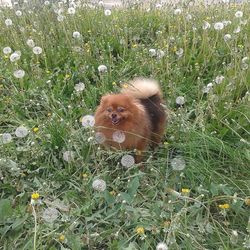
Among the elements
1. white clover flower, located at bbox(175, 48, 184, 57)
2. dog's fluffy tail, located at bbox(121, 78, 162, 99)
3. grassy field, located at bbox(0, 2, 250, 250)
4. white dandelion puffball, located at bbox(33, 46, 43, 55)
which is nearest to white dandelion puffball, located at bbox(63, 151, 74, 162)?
grassy field, located at bbox(0, 2, 250, 250)

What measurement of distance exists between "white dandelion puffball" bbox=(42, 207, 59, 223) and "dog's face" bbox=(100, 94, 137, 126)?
2.34 ft

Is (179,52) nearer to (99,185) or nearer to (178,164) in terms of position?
(178,164)

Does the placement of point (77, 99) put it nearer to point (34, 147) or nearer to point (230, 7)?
point (34, 147)

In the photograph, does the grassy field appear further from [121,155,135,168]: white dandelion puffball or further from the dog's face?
the dog's face

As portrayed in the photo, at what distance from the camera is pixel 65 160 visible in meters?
3.01

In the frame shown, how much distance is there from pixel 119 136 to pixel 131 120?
13 cm

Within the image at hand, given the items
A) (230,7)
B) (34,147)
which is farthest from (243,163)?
(230,7)

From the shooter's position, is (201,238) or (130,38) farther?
(130,38)

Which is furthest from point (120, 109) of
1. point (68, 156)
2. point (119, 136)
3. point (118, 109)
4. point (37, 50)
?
point (37, 50)

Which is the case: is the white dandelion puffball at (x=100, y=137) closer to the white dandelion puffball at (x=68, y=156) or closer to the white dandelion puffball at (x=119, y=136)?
the white dandelion puffball at (x=119, y=136)

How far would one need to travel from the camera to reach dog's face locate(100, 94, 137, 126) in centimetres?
293

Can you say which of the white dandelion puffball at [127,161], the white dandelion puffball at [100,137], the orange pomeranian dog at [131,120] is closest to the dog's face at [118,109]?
the orange pomeranian dog at [131,120]

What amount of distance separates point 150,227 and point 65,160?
2.66 ft

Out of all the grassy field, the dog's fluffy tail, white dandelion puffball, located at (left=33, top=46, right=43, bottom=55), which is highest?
the dog's fluffy tail
